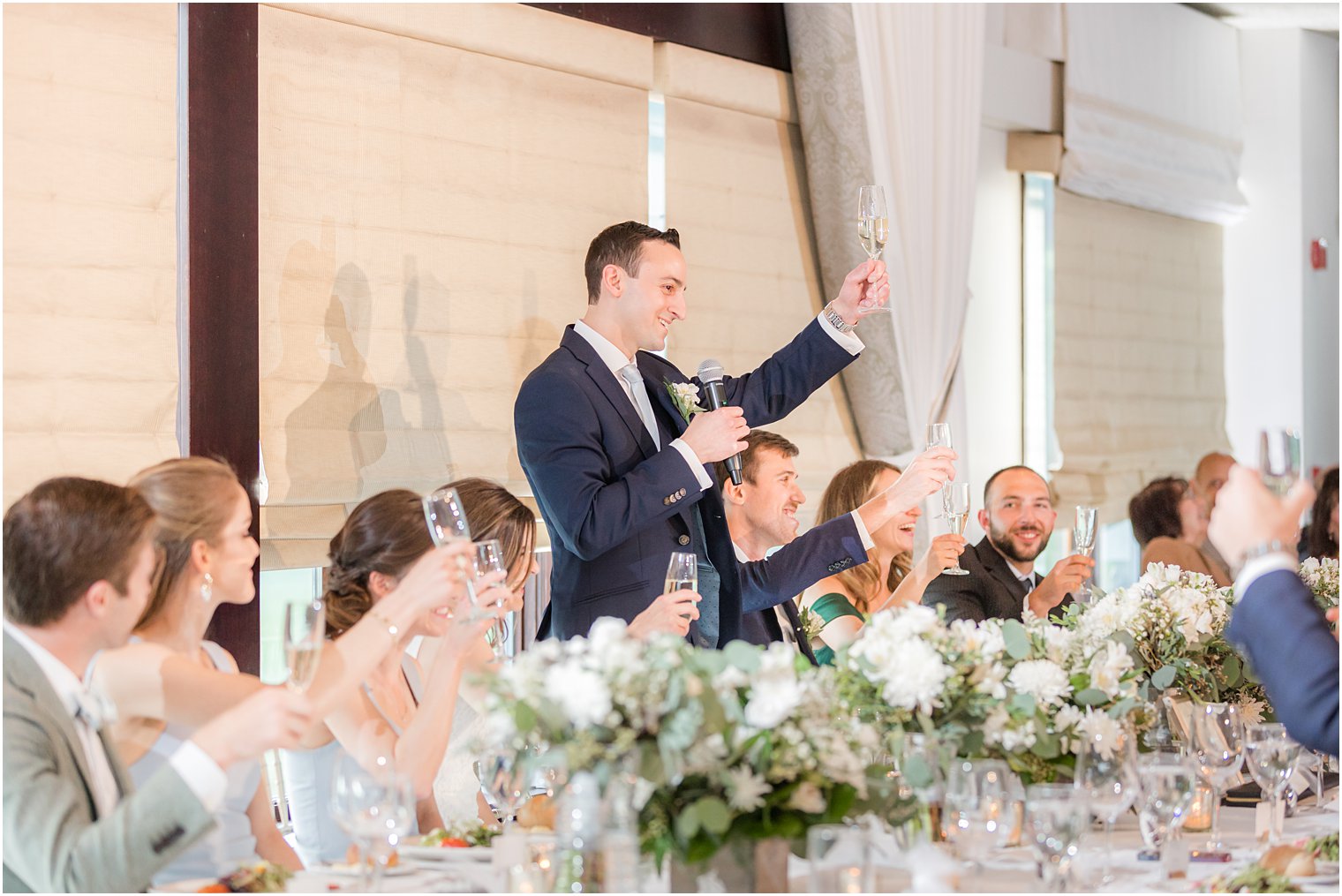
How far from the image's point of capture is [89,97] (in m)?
3.55

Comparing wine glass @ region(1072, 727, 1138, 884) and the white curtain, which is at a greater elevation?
the white curtain

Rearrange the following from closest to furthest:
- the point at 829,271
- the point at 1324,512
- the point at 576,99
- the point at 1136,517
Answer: the point at 576,99 → the point at 1324,512 → the point at 829,271 → the point at 1136,517

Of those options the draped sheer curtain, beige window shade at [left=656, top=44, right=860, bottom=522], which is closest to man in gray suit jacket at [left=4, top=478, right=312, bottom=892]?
beige window shade at [left=656, top=44, right=860, bottom=522]

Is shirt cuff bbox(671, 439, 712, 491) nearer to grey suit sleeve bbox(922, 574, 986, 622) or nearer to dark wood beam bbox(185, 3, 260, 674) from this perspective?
grey suit sleeve bbox(922, 574, 986, 622)

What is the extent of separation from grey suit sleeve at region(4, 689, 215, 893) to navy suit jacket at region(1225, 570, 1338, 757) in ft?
4.42

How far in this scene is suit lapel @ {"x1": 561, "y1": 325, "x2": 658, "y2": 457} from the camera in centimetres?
342

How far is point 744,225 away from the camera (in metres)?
5.45

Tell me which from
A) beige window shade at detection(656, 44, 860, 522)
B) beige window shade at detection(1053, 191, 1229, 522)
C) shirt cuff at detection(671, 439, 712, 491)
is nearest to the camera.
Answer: shirt cuff at detection(671, 439, 712, 491)

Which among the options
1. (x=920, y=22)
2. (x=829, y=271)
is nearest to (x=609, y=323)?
(x=829, y=271)

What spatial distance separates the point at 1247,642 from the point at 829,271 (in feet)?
12.3

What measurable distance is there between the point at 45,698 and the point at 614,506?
4.52 feet

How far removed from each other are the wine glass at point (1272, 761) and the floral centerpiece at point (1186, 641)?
0.57 m

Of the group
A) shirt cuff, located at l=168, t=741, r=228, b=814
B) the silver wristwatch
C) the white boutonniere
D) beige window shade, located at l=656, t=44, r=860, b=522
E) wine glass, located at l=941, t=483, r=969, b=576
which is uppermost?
beige window shade, located at l=656, t=44, r=860, b=522

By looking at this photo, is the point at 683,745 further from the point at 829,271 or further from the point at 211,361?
the point at 829,271
